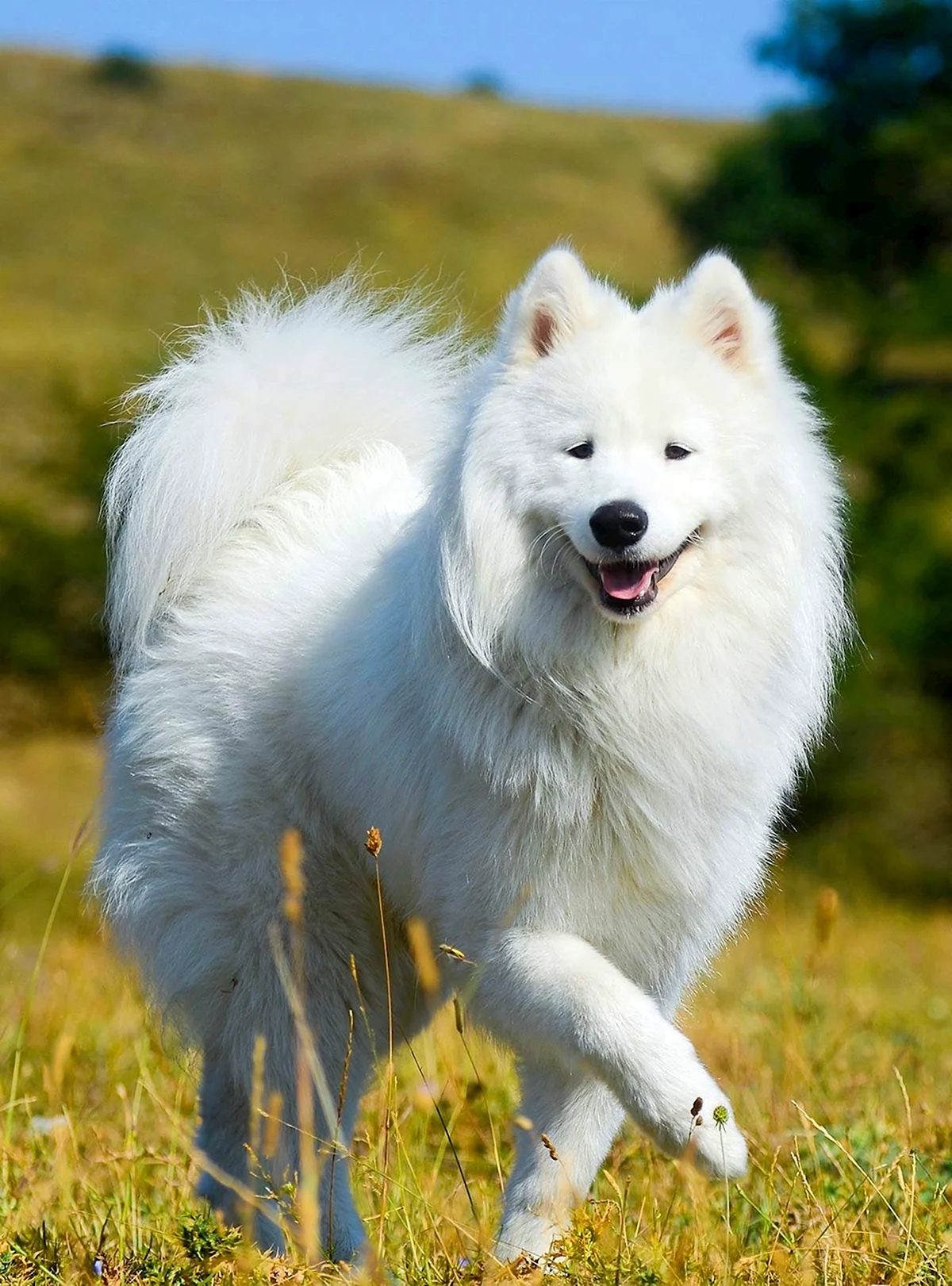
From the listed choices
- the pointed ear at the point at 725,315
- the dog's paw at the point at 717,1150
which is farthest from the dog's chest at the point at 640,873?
the pointed ear at the point at 725,315

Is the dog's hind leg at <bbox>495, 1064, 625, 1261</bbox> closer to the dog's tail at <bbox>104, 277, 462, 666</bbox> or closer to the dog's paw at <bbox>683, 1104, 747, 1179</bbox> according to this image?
the dog's paw at <bbox>683, 1104, 747, 1179</bbox>

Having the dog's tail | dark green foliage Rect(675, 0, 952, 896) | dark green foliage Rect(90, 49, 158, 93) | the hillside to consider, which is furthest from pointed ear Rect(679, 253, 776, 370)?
dark green foliage Rect(90, 49, 158, 93)

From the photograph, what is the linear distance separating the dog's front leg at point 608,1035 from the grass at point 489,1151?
0.46ft

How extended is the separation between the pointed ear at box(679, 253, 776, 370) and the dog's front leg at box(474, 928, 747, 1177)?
1.38 metres

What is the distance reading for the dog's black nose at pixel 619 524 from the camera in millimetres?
2910

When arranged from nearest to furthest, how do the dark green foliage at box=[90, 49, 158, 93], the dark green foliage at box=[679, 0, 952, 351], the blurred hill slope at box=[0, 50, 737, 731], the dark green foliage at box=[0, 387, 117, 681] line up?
1. the dark green foliage at box=[0, 387, 117, 681]
2. the dark green foliage at box=[679, 0, 952, 351]
3. the blurred hill slope at box=[0, 50, 737, 731]
4. the dark green foliage at box=[90, 49, 158, 93]

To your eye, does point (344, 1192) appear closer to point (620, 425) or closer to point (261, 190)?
point (620, 425)

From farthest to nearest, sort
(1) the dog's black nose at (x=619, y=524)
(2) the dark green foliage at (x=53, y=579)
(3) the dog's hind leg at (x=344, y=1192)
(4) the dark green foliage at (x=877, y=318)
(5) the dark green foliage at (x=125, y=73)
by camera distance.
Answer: (5) the dark green foliage at (x=125, y=73) < (2) the dark green foliage at (x=53, y=579) < (4) the dark green foliage at (x=877, y=318) < (3) the dog's hind leg at (x=344, y=1192) < (1) the dog's black nose at (x=619, y=524)

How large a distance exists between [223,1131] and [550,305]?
2.32m

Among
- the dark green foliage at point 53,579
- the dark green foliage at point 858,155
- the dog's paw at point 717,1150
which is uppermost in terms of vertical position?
the dark green foliage at point 858,155

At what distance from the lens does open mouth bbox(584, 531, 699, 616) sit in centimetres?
305

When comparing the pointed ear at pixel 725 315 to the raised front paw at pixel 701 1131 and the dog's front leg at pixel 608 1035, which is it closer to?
the dog's front leg at pixel 608 1035

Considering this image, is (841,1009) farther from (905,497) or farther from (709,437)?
(905,497)

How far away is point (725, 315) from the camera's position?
3.31 metres
